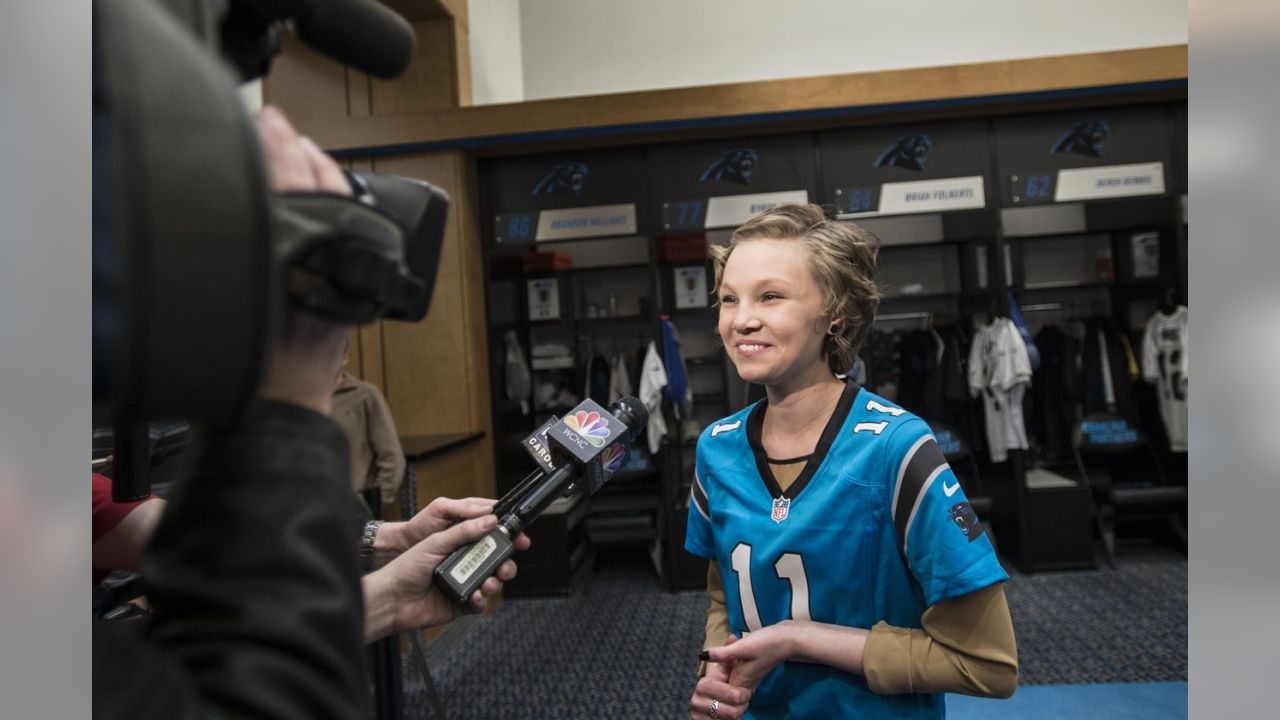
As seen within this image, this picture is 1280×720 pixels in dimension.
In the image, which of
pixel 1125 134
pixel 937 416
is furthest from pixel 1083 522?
pixel 1125 134

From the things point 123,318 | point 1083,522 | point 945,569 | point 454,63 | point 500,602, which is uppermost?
point 454,63

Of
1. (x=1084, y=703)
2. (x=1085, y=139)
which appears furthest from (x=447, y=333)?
(x=1085, y=139)

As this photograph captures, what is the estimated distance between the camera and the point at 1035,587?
3.60m

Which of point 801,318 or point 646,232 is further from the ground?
point 646,232

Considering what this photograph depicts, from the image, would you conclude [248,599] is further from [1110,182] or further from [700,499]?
[1110,182]

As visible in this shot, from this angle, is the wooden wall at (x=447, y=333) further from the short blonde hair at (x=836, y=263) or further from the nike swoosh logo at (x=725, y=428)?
the short blonde hair at (x=836, y=263)

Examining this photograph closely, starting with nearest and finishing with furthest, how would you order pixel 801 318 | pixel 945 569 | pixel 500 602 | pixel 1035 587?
pixel 945 569
pixel 801 318
pixel 1035 587
pixel 500 602

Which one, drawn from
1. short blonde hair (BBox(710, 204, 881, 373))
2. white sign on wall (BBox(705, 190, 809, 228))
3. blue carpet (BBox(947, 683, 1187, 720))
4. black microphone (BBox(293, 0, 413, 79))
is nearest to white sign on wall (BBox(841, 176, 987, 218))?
white sign on wall (BBox(705, 190, 809, 228))

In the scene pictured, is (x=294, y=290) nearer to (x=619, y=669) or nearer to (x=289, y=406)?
(x=289, y=406)

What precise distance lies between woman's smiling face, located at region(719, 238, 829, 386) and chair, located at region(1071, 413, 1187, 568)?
11.9ft

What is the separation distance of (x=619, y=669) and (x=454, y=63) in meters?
2.99

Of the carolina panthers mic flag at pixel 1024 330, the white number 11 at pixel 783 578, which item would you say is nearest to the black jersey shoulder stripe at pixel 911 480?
the white number 11 at pixel 783 578

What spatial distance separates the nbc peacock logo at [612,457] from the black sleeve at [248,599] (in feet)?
1.33

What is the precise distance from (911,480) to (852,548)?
111 millimetres
